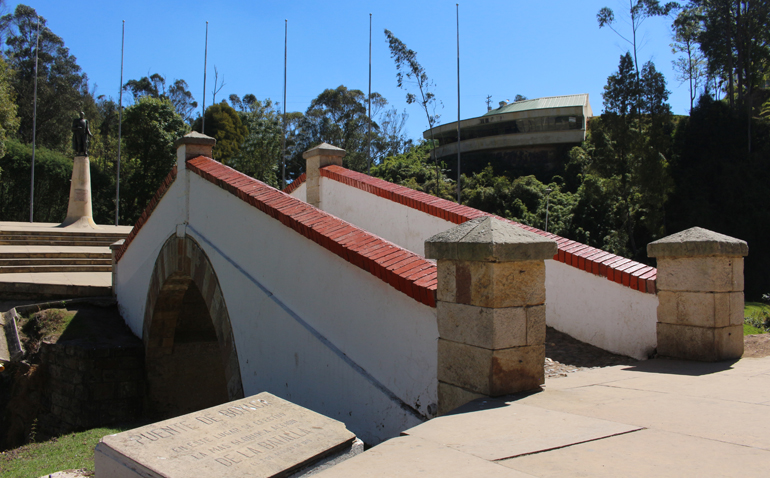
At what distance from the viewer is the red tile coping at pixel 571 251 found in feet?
15.6

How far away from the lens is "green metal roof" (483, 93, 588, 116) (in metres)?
40.3

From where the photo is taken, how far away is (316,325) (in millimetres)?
4559

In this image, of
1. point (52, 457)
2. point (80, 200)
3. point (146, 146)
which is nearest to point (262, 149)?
point (146, 146)

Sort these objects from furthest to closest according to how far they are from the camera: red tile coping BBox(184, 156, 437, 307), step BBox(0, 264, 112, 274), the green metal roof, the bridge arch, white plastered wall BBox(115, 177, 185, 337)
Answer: the green metal roof → step BBox(0, 264, 112, 274) → white plastered wall BBox(115, 177, 185, 337) → the bridge arch → red tile coping BBox(184, 156, 437, 307)

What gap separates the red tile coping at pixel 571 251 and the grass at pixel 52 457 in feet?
14.9

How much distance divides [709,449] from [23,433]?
9.45 meters

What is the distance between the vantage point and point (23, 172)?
26.7 meters

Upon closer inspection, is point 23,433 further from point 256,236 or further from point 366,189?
point 366,189

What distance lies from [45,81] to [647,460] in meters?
41.3

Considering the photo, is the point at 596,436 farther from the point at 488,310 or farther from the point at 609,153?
the point at 609,153

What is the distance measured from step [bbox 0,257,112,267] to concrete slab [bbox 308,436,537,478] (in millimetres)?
12701

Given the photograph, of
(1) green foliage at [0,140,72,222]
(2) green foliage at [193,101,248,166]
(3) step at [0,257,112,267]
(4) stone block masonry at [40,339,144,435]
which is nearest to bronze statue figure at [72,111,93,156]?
(3) step at [0,257,112,267]

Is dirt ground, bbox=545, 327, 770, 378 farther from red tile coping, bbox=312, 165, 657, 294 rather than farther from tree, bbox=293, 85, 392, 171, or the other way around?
tree, bbox=293, 85, 392, 171

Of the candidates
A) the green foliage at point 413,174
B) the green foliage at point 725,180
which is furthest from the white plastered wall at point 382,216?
the green foliage at point 413,174
